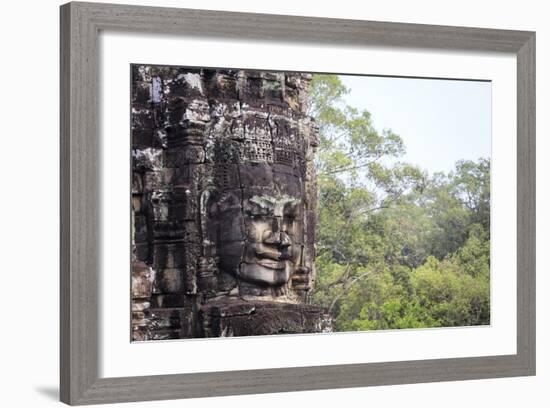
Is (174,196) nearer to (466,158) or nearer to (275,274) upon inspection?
(275,274)

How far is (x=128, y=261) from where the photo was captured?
7.19 meters

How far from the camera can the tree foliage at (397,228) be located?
26.9ft

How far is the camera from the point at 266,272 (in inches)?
309

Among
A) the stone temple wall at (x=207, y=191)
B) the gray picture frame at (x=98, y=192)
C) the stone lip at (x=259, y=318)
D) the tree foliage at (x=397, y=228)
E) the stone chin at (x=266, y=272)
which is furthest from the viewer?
the tree foliage at (x=397, y=228)

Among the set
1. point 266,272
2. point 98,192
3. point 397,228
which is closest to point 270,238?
point 266,272

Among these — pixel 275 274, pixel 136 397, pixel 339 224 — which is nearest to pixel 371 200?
pixel 339 224

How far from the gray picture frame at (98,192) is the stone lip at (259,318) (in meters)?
0.29

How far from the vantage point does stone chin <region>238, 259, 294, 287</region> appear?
773 cm

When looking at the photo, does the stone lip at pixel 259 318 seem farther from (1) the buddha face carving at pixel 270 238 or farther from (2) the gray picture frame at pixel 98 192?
(2) the gray picture frame at pixel 98 192

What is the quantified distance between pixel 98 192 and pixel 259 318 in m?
1.37

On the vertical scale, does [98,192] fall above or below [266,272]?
above

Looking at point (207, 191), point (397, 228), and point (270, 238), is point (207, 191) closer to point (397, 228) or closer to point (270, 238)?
point (270, 238)

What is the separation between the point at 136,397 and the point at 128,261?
80cm

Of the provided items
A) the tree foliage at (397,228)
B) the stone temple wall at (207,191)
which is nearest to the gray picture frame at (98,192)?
the stone temple wall at (207,191)
